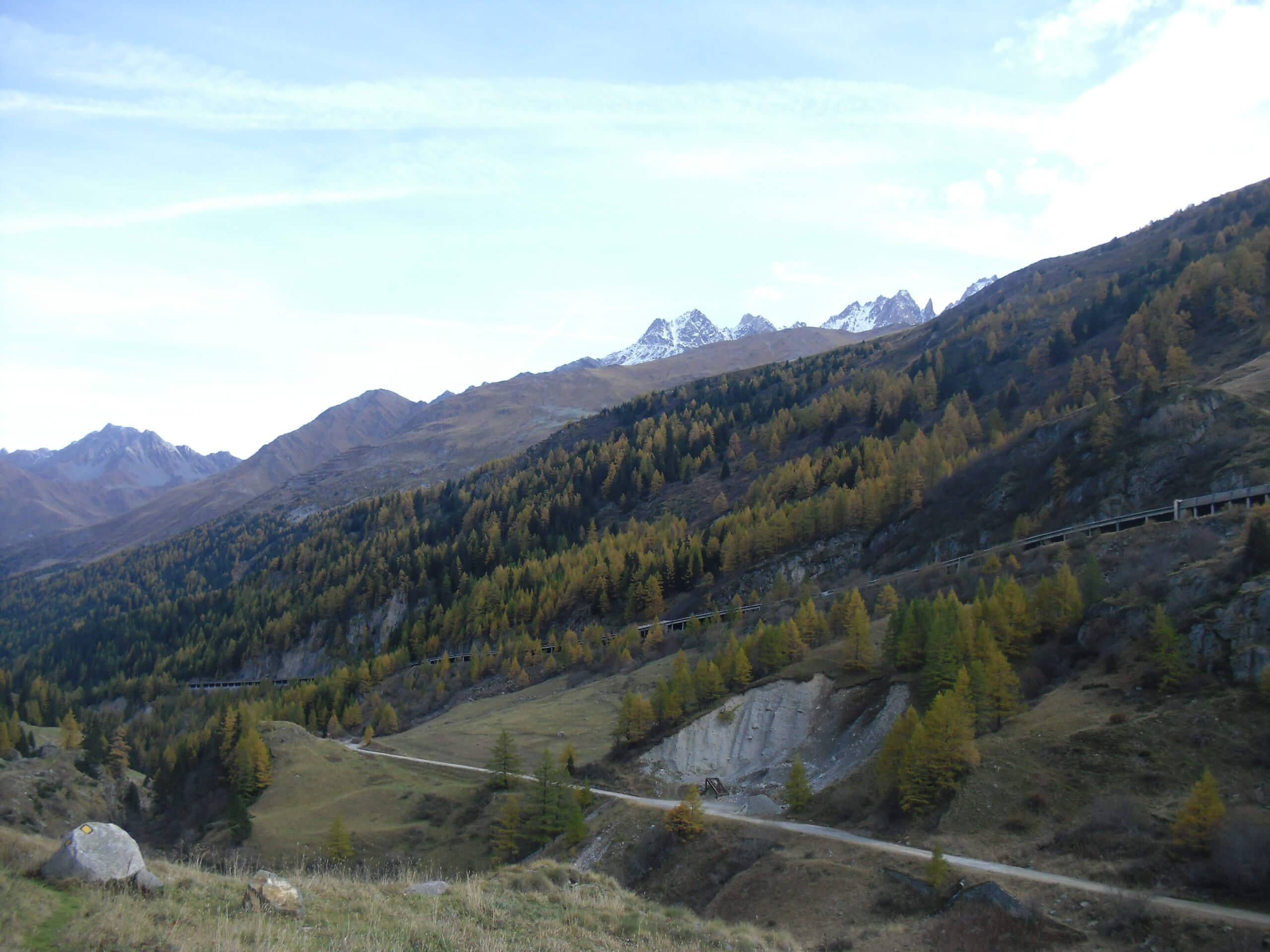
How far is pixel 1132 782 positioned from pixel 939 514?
2940 inches

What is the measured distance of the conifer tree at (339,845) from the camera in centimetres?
5366

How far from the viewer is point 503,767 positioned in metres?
62.2

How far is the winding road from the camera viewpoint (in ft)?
80.3

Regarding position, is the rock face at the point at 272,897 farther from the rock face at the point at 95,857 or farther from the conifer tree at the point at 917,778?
the conifer tree at the point at 917,778

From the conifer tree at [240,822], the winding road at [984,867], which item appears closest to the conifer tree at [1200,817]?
the winding road at [984,867]

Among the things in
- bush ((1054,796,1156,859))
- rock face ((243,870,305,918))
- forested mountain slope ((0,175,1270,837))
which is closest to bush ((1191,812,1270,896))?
bush ((1054,796,1156,859))

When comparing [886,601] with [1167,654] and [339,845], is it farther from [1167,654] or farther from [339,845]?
[339,845]

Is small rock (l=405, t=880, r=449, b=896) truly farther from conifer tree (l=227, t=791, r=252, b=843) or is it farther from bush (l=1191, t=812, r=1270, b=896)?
conifer tree (l=227, t=791, r=252, b=843)

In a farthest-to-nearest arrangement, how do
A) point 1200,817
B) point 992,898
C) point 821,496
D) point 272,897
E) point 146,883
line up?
1. point 821,496
2. point 992,898
3. point 1200,817
4. point 272,897
5. point 146,883

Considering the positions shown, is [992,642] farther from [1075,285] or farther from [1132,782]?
[1075,285]

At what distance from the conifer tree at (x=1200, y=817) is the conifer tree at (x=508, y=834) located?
129 ft

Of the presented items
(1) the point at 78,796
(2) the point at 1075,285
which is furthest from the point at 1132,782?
(2) the point at 1075,285

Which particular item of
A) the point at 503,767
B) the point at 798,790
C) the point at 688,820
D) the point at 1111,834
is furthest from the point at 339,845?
the point at 1111,834

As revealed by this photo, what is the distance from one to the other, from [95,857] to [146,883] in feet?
3.87
